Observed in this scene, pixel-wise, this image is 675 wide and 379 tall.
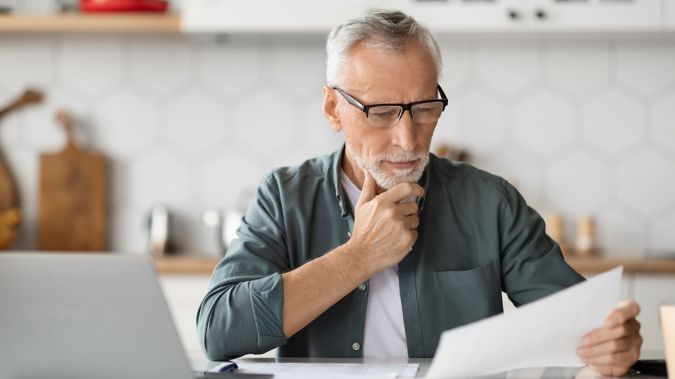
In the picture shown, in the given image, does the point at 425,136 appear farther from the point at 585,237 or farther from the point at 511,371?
the point at 585,237

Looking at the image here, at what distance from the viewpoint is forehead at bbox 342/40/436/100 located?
5.87ft

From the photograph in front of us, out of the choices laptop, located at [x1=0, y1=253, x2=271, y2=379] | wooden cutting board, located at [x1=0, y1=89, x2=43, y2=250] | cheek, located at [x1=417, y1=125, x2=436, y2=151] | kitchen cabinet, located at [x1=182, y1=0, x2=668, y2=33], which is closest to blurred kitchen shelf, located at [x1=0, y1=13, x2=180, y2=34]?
kitchen cabinet, located at [x1=182, y1=0, x2=668, y2=33]

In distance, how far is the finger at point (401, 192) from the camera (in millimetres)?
1746

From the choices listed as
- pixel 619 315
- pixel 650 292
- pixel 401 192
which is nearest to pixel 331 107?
pixel 401 192

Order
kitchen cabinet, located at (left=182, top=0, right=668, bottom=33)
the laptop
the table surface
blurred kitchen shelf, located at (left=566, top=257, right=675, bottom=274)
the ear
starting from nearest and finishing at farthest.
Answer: the laptop < the table surface < the ear < blurred kitchen shelf, located at (left=566, top=257, right=675, bottom=274) < kitchen cabinet, located at (left=182, top=0, right=668, bottom=33)

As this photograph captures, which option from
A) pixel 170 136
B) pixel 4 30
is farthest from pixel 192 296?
pixel 4 30

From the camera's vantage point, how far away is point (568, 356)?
4.60ft

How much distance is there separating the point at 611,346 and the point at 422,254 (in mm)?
541

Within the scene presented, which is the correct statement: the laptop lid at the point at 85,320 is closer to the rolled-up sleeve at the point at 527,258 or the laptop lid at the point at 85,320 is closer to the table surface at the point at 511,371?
the table surface at the point at 511,371

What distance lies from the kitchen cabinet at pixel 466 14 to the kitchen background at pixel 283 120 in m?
0.21

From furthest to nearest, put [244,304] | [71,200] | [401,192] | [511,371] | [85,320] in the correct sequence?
[71,200]
[401,192]
[244,304]
[511,371]
[85,320]

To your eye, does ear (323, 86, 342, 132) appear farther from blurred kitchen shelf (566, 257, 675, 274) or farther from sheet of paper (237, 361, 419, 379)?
blurred kitchen shelf (566, 257, 675, 274)

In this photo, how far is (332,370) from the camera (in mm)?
1455

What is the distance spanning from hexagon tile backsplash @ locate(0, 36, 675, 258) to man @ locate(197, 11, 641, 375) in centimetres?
155
